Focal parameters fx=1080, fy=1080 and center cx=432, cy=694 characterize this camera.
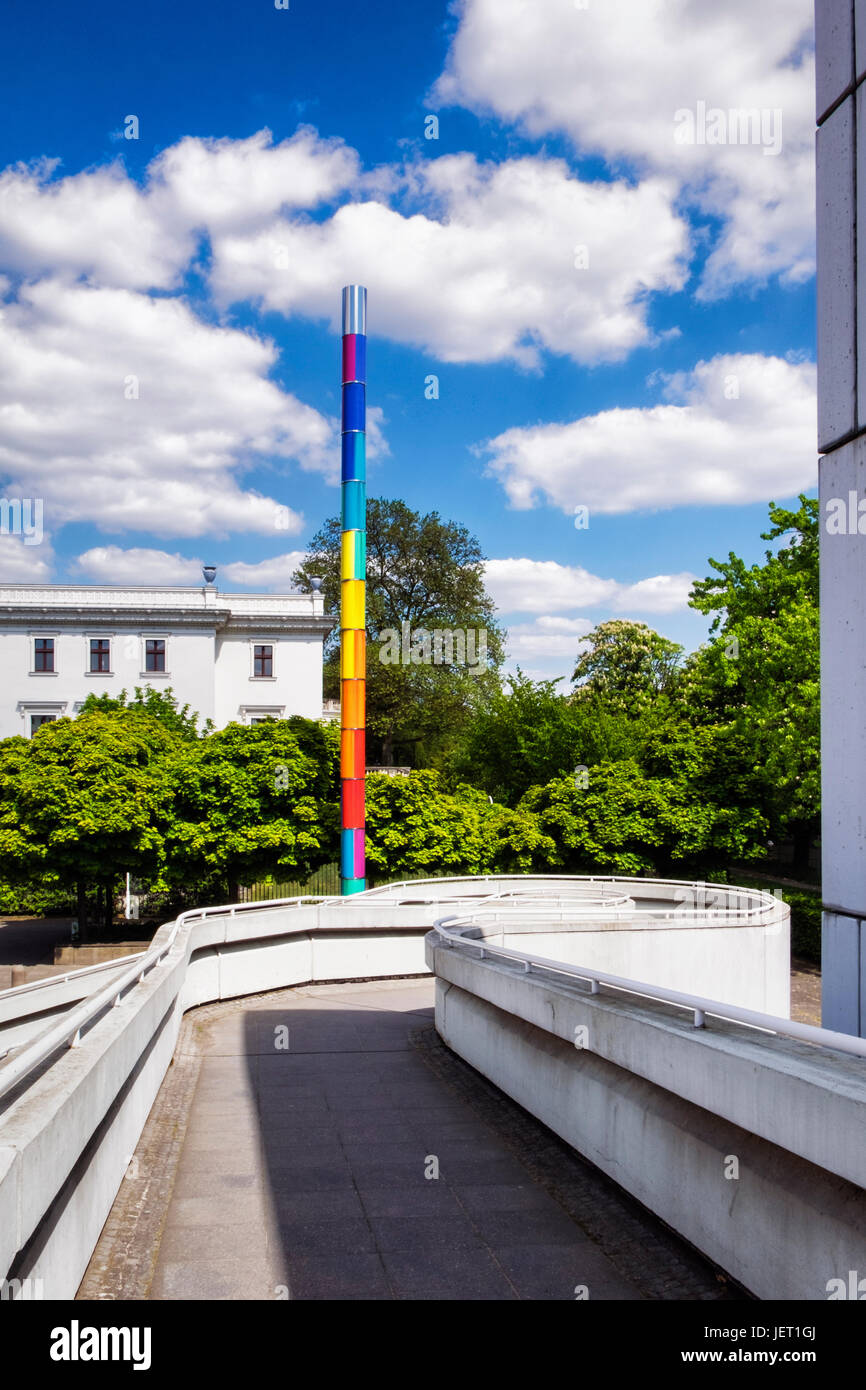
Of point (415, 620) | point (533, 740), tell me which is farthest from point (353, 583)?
point (415, 620)

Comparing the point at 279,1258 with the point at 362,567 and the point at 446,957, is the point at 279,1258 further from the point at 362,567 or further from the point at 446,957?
the point at 362,567

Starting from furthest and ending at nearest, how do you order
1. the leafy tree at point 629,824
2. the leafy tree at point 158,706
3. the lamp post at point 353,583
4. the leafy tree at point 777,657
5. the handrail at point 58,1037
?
the leafy tree at point 158,706, the leafy tree at point 629,824, the leafy tree at point 777,657, the lamp post at point 353,583, the handrail at point 58,1037

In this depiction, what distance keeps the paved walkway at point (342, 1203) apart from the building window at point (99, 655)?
43487 mm

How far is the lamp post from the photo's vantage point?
2580 cm

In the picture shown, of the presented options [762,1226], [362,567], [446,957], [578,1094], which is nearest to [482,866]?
[362,567]

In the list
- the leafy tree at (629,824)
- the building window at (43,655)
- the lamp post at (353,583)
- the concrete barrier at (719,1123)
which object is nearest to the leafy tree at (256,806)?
the lamp post at (353,583)

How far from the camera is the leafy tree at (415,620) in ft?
199

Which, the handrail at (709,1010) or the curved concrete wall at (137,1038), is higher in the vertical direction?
the handrail at (709,1010)

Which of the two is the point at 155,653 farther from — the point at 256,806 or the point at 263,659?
the point at 256,806

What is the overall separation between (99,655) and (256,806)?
24.0 meters

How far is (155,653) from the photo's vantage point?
2055 inches

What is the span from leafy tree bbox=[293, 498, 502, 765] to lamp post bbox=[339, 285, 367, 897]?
1293 inches

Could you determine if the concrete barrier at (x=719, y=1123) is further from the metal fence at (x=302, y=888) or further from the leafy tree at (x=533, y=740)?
the leafy tree at (x=533, y=740)

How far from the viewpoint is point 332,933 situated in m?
16.9
